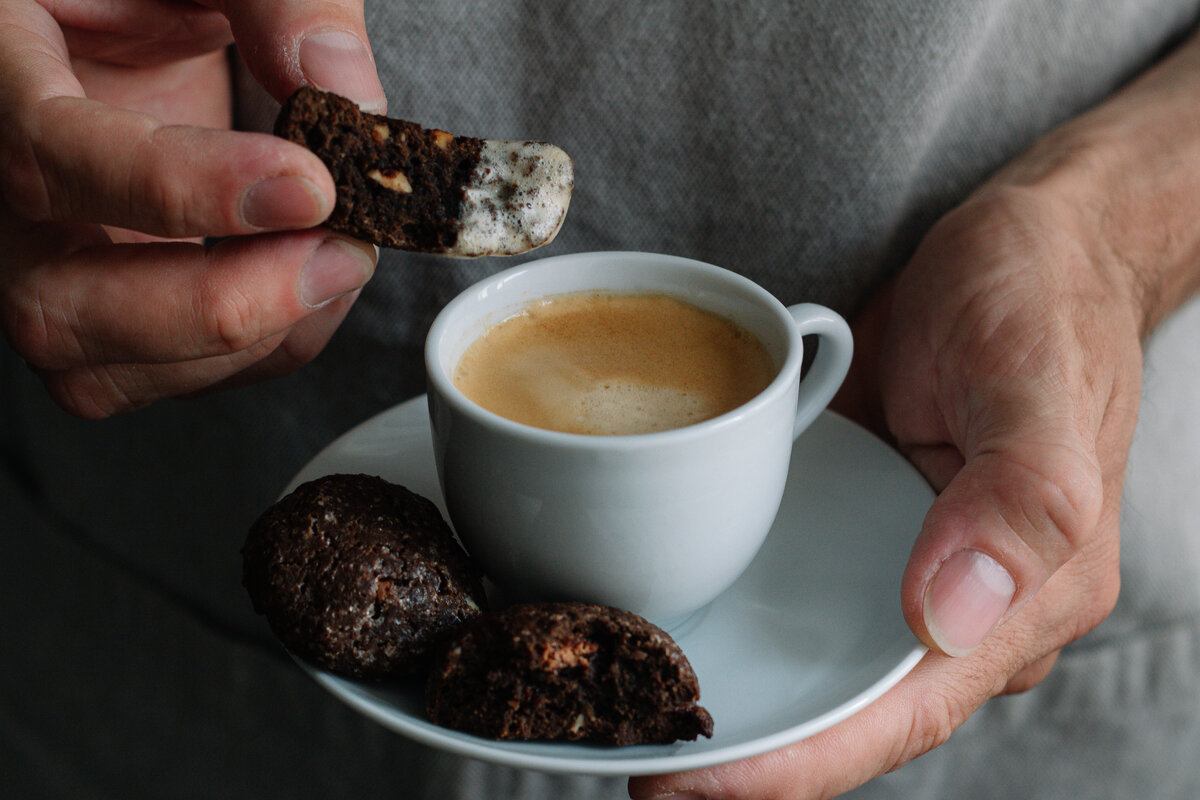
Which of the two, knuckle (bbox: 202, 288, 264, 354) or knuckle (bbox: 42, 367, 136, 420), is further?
knuckle (bbox: 42, 367, 136, 420)

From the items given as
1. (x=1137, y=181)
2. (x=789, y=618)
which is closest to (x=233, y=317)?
(x=789, y=618)

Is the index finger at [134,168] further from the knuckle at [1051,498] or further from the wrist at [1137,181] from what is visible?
the wrist at [1137,181]

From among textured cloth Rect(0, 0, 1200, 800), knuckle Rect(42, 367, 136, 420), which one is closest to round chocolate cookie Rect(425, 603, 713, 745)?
knuckle Rect(42, 367, 136, 420)

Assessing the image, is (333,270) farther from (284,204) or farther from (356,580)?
(356,580)

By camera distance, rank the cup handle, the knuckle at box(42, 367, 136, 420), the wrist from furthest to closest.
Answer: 1. the wrist
2. the knuckle at box(42, 367, 136, 420)
3. the cup handle

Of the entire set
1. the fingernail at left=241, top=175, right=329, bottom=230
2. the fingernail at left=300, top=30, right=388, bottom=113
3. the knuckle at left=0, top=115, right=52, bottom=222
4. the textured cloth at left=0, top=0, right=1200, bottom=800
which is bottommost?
the textured cloth at left=0, top=0, right=1200, bottom=800

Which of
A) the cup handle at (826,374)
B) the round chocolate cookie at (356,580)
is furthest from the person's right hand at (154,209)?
the cup handle at (826,374)

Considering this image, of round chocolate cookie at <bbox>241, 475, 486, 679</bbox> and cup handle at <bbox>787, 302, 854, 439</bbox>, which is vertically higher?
cup handle at <bbox>787, 302, 854, 439</bbox>

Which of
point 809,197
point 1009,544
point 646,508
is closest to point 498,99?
point 809,197

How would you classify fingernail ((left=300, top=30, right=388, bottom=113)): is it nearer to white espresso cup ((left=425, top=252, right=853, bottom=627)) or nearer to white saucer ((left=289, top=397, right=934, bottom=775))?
white espresso cup ((left=425, top=252, right=853, bottom=627))
